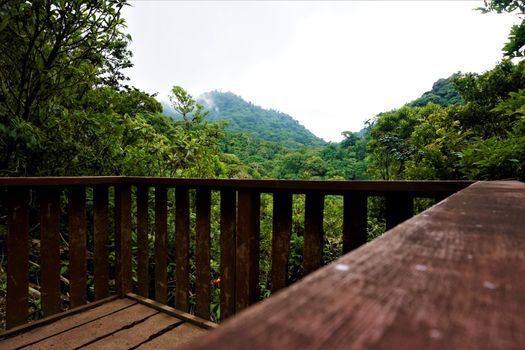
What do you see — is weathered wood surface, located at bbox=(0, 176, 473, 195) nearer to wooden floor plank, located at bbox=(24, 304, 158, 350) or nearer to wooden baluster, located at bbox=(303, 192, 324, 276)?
wooden baluster, located at bbox=(303, 192, 324, 276)

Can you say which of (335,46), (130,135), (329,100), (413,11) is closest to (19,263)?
(130,135)

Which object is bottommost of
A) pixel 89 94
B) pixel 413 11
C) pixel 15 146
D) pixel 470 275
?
pixel 470 275

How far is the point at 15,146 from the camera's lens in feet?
7.44

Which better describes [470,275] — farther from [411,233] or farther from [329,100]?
[329,100]

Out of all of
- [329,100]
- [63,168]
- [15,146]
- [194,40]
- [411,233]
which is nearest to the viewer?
[411,233]

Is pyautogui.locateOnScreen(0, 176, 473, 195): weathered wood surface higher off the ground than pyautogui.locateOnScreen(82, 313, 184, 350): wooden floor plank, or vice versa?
pyautogui.locateOnScreen(0, 176, 473, 195): weathered wood surface

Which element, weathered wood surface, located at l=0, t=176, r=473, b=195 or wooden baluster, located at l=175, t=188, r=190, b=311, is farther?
wooden baluster, located at l=175, t=188, r=190, b=311

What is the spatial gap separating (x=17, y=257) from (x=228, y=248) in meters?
1.26

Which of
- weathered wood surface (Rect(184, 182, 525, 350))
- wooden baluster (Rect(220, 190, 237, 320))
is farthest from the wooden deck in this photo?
weathered wood surface (Rect(184, 182, 525, 350))

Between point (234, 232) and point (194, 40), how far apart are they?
101 ft

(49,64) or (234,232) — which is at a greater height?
(49,64)

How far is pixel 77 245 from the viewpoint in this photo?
2.07 m

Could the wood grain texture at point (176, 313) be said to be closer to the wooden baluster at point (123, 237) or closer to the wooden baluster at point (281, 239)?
the wooden baluster at point (123, 237)

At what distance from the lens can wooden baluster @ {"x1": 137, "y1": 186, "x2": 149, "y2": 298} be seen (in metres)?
2.19
